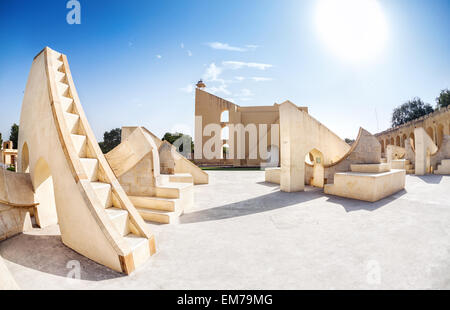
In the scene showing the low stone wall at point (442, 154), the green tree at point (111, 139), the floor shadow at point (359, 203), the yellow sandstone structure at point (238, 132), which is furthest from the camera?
the green tree at point (111, 139)

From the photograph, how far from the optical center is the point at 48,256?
10.8 feet

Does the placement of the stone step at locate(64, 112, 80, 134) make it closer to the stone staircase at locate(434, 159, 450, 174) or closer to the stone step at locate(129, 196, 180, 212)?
the stone step at locate(129, 196, 180, 212)

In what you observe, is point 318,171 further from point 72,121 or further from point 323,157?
point 72,121

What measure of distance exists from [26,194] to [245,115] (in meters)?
25.6

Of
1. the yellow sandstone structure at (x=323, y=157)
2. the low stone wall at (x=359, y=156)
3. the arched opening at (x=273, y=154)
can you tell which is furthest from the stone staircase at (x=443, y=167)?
the arched opening at (x=273, y=154)

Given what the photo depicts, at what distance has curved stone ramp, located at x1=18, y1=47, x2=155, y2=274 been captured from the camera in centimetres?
301

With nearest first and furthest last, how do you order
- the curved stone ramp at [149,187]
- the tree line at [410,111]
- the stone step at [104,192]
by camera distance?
the stone step at [104,192] → the curved stone ramp at [149,187] → the tree line at [410,111]

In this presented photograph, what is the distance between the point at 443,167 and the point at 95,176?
847 inches

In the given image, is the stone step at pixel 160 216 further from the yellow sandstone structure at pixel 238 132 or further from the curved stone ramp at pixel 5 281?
the yellow sandstone structure at pixel 238 132

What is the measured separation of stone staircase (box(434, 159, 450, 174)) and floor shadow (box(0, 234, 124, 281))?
21124mm

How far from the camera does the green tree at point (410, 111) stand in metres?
42.0

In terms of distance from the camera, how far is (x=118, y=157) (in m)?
6.82
